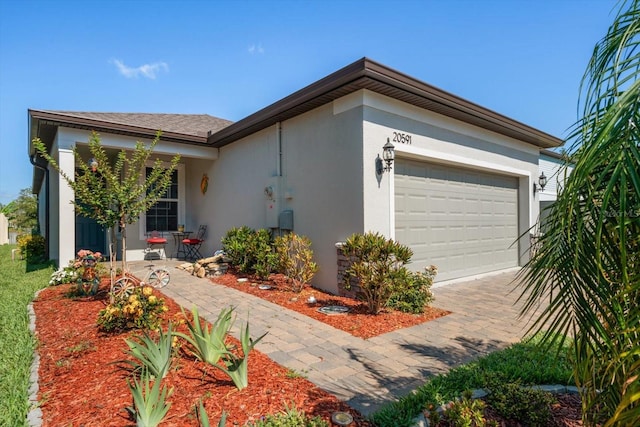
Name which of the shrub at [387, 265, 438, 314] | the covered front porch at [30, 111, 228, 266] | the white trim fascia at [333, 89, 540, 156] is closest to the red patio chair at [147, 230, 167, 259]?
the covered front porch at [30, 111, 228, 266]

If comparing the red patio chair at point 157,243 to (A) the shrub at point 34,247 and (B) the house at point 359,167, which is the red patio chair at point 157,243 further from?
(A) the shrub at point 34,247

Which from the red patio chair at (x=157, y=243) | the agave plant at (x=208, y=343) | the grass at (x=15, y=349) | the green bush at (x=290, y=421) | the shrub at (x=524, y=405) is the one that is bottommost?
the grass at (x=15, y=349)

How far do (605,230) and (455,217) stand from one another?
6.53 metres

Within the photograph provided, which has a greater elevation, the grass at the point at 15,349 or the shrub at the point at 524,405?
the shrub at the point at 524,405

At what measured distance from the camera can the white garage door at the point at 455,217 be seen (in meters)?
6.76

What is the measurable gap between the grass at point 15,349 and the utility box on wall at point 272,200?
4.53m

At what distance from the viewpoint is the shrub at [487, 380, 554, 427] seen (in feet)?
7.22

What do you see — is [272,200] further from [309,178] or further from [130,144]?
[130,144]

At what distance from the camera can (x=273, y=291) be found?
20.8 feet

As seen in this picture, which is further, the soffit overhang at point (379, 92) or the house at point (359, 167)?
the house at point (359, 167)

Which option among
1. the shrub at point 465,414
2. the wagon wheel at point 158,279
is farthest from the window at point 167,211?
the shrub at point 465,414

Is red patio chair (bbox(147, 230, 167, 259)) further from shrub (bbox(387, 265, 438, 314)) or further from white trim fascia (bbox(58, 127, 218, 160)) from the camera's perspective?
shrub (bbox(387, 265, 438, 314))

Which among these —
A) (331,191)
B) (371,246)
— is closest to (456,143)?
(331,191)

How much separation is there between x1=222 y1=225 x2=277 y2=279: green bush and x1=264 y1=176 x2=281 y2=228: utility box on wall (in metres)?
0.30
